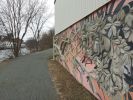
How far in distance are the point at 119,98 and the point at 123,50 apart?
106 centimetres

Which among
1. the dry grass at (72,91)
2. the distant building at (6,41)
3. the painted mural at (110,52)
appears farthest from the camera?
the distant building at (6,41)

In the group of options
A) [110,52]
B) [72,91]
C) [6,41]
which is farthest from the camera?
[6,41]

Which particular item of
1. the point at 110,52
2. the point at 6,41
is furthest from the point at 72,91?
the point at 6,41

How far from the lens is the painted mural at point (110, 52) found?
490 centimetres

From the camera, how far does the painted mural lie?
490cm

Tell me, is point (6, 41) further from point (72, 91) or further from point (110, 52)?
point (110, 52)

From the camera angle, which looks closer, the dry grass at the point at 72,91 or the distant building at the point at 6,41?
the dry grass at the point at 72,91

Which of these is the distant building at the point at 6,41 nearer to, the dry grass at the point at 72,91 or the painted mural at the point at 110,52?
the dry grass at the point at 72,91

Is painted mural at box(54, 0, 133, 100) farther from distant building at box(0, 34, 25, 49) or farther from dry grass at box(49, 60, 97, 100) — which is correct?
distant building at box(0, 34, 25, 49)

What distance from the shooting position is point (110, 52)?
5.93 m

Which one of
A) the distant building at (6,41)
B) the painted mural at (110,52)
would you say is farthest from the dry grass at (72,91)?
the distant building at (6,41)

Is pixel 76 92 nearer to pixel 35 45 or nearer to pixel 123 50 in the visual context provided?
pixel 123 50

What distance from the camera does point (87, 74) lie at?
836 cm

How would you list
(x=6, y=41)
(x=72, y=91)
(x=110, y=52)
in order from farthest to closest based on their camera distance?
(x=6, y=41)
(x=72, y=91)
(x=110, y=52)
